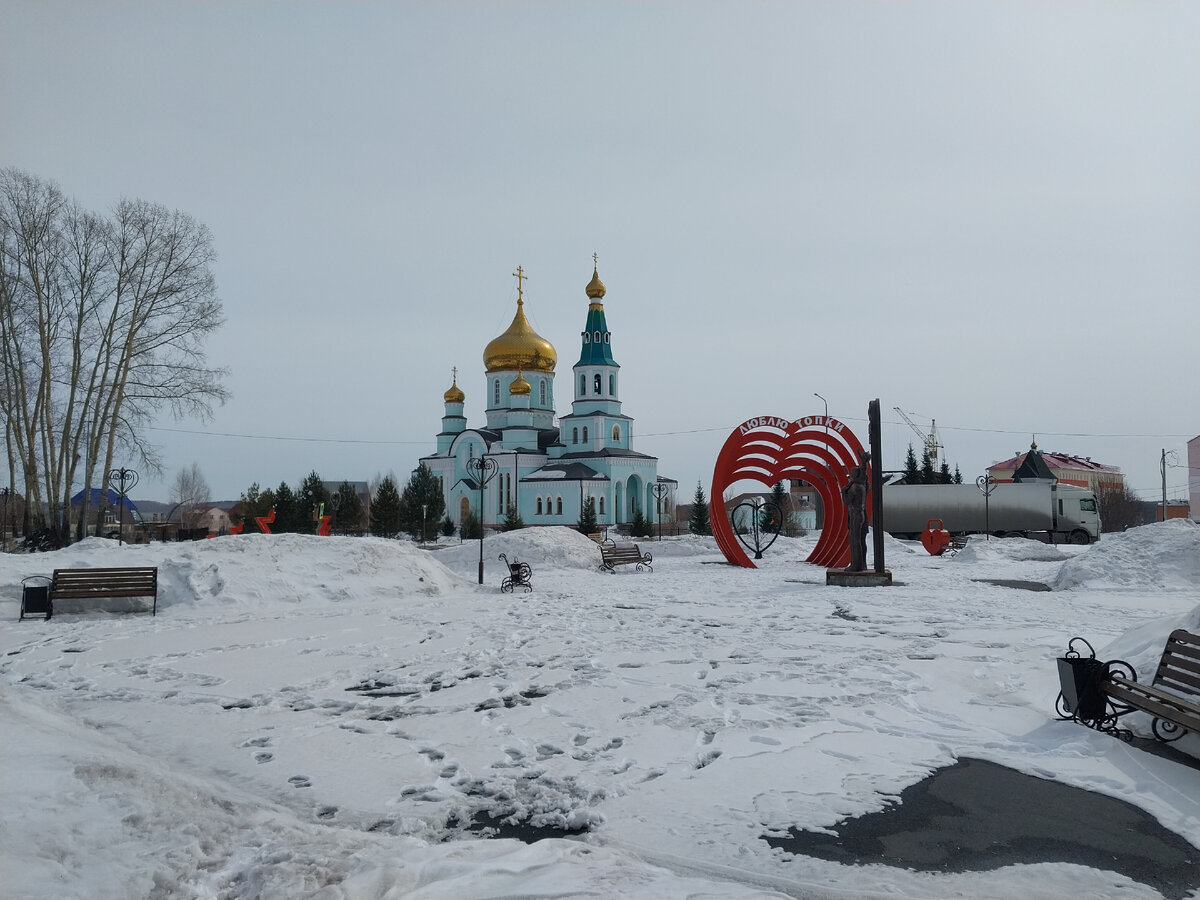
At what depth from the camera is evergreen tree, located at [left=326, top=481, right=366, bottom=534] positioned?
50188 mm

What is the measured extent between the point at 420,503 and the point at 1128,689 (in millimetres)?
47506

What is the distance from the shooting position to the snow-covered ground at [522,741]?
12.8 feet

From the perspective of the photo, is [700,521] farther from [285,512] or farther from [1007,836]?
[1007,836]

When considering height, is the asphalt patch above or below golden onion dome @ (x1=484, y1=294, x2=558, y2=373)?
below

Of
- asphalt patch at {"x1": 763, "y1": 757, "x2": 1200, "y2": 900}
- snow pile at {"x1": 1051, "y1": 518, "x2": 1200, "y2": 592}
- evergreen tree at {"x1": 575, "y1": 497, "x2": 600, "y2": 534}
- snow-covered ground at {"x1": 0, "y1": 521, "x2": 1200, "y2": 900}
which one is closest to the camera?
snow-covered ground at {"x1": 0, "y1": 521, "x2": 1200, "y2": 900}

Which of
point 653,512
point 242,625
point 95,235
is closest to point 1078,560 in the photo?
point 242,625

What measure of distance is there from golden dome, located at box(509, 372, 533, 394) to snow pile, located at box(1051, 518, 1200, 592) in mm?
44414

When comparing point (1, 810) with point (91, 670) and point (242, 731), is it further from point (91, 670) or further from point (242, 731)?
point (91, 670)

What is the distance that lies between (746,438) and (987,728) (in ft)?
54.2

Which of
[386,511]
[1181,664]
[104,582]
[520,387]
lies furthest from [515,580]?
[520,387]

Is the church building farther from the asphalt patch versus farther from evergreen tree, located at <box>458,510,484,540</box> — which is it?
the asphalt patch

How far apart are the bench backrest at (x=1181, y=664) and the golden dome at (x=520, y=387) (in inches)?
2129

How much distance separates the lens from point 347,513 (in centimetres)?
5019

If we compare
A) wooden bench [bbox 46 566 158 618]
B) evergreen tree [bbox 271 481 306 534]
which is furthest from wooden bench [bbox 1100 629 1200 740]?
evergreen tree [bbox 271 481 306 534]
